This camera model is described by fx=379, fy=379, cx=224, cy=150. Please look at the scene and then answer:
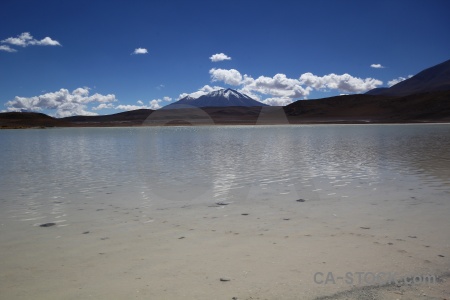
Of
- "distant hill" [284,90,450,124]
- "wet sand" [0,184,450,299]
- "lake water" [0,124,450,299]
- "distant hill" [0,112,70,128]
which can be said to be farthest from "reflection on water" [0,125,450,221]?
"distant hill" [0,112,70,128]

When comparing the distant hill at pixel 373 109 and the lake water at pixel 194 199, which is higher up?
the distant hill at pixel 373 109

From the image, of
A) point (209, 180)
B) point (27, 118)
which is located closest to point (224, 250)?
point (209, 180)

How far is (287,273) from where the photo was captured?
11.7ft

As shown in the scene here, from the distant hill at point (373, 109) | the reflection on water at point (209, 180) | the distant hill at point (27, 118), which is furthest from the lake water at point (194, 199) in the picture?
the distant hill at point (27, 118)

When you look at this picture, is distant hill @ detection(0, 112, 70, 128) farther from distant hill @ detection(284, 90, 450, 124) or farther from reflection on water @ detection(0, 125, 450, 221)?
reflection on water @ detection(0, 125, 450, 221)

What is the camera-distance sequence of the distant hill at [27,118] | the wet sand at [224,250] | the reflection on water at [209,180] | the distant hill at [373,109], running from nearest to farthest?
1. the wet sand at [224,250]
2. the reflection on water at [209,180]
3. the distant hill at [373,109]
4. the distant hill at [27,118]

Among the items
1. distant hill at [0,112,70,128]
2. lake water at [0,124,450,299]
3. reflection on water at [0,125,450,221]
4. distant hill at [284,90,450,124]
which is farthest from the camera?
distant hill at [0,112,70,128]

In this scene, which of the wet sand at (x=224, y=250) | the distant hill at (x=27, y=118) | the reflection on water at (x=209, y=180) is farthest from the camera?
the distant hill at (x=27, y=118)

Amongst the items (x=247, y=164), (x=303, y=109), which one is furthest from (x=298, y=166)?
(x=303, y=109)

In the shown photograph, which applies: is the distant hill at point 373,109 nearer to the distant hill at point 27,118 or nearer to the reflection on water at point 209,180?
the reflection on water at point 209,180

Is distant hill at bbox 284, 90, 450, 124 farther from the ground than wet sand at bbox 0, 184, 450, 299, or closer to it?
farther from the ground

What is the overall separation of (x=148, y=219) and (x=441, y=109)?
97.7m

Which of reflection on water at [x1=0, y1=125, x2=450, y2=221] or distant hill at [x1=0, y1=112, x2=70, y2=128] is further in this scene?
distant hill at [x1=0, y1=112, x2=70, y2=128]

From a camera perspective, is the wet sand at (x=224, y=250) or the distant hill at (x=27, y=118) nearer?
the wet sand at (x=224, y=250)
